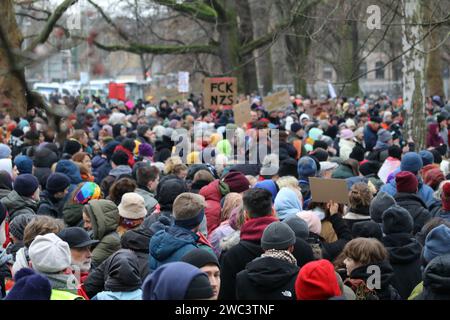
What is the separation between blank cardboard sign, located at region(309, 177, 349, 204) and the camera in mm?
7402

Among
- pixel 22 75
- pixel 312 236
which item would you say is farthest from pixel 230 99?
pixel 22 75

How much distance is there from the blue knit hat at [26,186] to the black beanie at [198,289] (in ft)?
15.1

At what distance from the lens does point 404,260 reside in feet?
20.7

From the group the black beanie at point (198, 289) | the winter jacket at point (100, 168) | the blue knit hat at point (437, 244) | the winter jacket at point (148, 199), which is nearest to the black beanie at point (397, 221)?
the blue knit hat at point (437, 244)

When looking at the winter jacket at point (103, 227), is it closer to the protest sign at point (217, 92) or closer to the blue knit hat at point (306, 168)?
the blue knit hat at point (306, 168)

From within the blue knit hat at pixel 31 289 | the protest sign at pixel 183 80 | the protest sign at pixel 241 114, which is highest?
the protest sign at pixel 183 80

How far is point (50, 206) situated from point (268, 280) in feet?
12.9

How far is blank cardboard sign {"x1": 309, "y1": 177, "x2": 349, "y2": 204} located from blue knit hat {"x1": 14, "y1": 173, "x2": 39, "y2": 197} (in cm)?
269

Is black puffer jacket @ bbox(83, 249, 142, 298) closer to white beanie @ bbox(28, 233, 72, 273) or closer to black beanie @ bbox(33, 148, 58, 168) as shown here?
white beanie @ bbox(28, 233, 72, 273)

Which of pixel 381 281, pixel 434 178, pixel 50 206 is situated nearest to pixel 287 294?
pixel 381 281

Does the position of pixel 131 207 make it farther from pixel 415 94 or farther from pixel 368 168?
pixel 415 94

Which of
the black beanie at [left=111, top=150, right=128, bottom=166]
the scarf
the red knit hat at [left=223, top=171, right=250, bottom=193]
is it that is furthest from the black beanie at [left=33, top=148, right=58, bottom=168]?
the scarf

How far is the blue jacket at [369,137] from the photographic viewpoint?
1625 centimetres

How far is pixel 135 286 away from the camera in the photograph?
543cm
